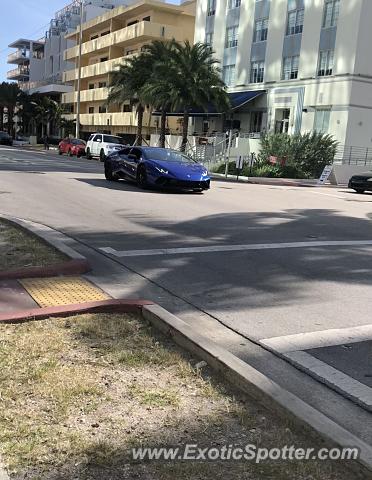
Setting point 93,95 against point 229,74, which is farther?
point 93,95

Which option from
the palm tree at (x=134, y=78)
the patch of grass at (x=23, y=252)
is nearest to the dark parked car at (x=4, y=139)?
the palm tree at (x=134, y=78)

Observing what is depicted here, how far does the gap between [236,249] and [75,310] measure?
13.6 ft

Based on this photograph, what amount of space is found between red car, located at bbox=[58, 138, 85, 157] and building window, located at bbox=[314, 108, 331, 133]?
663 inches

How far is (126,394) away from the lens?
12.2ft

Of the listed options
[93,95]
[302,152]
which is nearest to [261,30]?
[302,152]

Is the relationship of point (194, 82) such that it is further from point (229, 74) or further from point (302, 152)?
point (229, 74)

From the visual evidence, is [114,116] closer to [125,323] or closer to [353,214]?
[353,214]

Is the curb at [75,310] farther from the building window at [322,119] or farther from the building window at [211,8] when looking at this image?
the building window at [211,8]

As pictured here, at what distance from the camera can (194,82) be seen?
37.3 metres

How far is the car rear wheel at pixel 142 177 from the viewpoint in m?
17.4

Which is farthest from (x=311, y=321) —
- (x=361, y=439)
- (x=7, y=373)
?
(x=7, y=373)

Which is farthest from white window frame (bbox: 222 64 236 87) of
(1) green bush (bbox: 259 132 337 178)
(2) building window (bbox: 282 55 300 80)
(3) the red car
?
(1) green bush (bbox: 259 132 337 178)

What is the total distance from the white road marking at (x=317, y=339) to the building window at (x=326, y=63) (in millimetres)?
33708

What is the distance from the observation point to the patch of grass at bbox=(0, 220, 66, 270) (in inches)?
271
